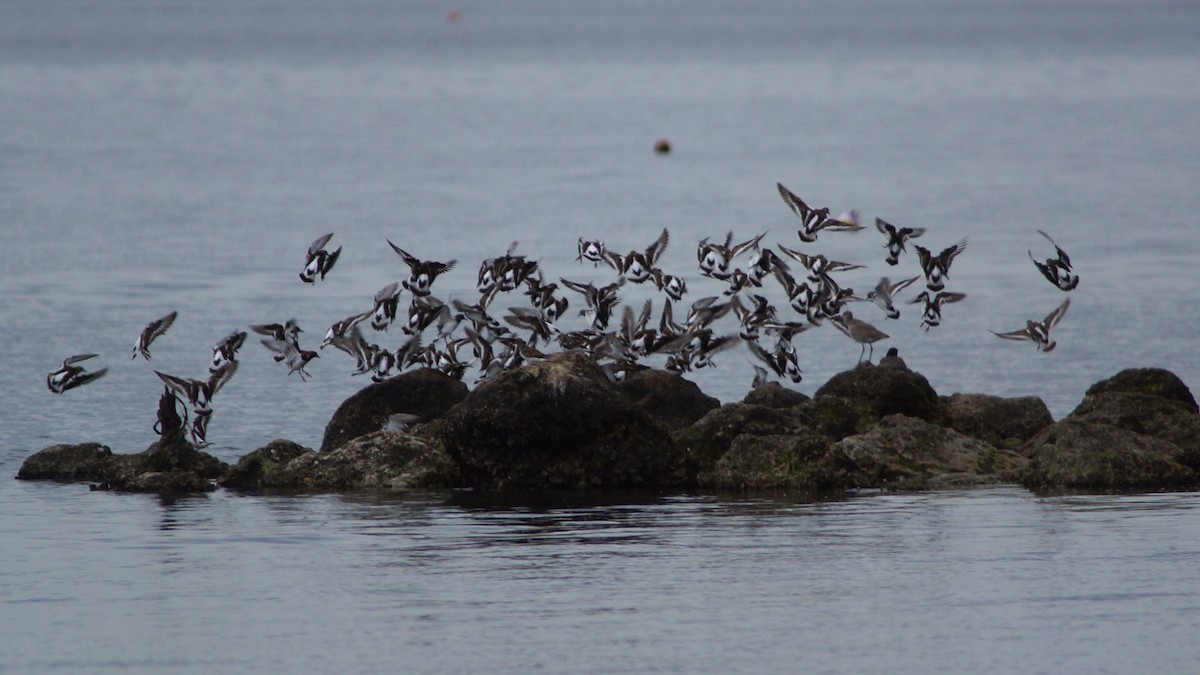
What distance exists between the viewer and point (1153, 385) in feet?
69.9

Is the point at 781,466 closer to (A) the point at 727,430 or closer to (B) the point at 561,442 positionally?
(A) the point at 727,430

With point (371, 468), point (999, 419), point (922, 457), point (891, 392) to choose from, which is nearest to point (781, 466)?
point (922, 457)

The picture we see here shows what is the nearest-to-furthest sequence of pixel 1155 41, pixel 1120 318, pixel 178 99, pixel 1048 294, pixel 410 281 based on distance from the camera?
pixel 410 281
pixel 1120 318
pixel 1048 294
pixel 178 99
pixel 1155 41

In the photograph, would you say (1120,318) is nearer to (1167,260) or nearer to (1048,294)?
(1048,294)

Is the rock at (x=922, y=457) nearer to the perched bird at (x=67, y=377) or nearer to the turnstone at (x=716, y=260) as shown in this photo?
the turnstone at (x=716, y=260)

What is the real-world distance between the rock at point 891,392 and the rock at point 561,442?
2736 mm

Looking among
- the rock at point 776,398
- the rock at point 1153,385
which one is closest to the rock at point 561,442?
the rock at point 776,398

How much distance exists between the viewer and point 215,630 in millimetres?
13273

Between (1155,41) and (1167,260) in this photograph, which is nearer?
(1167,260)

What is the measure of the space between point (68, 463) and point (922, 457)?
8.89m

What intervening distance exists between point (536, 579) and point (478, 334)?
7.68m

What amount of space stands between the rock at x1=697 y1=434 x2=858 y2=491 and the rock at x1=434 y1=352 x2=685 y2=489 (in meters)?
0.53

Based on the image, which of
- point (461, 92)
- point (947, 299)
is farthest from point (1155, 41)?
point (947, 299)

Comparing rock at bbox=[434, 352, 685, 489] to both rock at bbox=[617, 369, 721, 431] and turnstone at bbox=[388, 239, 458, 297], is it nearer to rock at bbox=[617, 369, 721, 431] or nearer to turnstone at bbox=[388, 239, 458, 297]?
rock at bbox=[617, 369, 721, 431]
